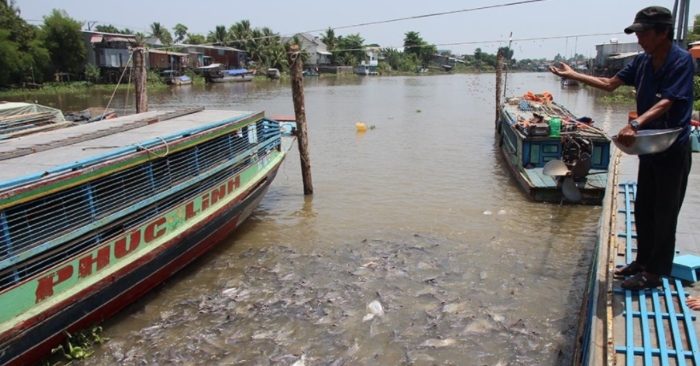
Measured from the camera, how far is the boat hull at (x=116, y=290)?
5.15 meters

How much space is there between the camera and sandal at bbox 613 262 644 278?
402 cm

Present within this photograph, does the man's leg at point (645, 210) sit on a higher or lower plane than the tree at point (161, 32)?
lower

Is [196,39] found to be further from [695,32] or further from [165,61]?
[695,32]

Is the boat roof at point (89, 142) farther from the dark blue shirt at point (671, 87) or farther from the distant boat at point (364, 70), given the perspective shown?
the distant boat at point (364, 70)

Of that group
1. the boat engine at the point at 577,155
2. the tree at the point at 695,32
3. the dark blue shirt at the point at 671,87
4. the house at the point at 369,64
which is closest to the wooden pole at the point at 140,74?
the boat engine at the point at 577,155

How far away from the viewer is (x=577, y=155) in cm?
1137

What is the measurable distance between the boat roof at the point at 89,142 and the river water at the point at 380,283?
2076 mm

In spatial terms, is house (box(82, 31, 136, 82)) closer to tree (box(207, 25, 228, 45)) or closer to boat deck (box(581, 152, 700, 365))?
tree (box(207, 25, 228, 45))

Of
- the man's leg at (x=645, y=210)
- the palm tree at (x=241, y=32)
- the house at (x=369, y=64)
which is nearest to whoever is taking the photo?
the man's leg at (x=645, y=210)

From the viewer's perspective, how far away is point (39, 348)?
211 inches

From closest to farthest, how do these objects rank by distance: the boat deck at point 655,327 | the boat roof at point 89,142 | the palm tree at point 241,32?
1. the boat deck at point 655,327
2. the boat roof at point 89,142
3. the palm tree at point 241,32

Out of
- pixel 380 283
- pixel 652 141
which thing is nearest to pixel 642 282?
pixel 652 141

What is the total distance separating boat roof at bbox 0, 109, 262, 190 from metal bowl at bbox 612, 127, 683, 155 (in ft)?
17.2

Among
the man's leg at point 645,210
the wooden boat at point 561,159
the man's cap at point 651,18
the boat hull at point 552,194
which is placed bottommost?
the boat hull at point 552,194
